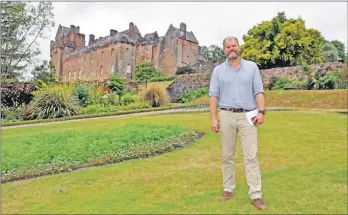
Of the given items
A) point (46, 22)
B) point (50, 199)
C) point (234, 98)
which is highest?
point (46, 22)

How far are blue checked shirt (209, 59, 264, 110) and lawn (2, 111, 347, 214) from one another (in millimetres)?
1408

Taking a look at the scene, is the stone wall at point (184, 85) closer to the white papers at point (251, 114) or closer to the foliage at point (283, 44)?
the foliage at point (283, 44)

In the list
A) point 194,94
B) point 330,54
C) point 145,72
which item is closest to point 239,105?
point 194,94

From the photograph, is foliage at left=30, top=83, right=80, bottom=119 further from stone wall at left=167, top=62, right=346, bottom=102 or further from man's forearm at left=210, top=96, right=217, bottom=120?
man's forearm at left=210, top=96, right=217, bottom=120

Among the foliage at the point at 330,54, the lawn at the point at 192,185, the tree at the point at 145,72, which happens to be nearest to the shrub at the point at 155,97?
the lawn at the point at 192,185

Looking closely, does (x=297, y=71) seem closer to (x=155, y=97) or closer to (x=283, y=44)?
(x=155, y=97)

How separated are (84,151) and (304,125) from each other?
7.28 meters

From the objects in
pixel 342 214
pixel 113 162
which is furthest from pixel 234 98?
pixel 113 162

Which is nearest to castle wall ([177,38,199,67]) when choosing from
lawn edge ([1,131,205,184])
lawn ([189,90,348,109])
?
lawn ([189,90,348,109])

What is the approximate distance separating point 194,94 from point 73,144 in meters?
21.5

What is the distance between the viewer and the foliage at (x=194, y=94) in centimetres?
3133

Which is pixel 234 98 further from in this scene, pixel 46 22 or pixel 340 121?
pixel 46 22

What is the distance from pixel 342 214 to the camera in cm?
517

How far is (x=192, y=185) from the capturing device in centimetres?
675
